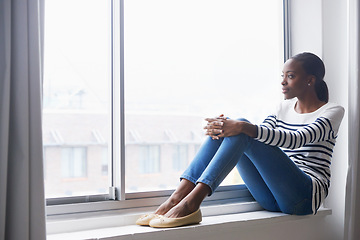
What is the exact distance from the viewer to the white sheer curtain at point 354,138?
88.0 inches

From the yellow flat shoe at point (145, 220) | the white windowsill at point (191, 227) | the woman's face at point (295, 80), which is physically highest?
the woman's face at point (295, 80)

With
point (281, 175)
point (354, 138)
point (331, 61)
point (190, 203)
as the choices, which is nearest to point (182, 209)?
point (190, 203)

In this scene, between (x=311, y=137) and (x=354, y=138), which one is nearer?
(x=311, y=137)

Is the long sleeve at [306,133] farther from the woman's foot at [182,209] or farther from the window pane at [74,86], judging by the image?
the window pane at [74,86]

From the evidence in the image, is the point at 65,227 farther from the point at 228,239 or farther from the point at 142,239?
the point at 228,239

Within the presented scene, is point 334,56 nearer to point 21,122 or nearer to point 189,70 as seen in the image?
point 189,70

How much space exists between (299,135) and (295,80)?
1.14ft

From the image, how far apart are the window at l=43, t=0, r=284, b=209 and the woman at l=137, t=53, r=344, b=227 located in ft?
A: 1.00

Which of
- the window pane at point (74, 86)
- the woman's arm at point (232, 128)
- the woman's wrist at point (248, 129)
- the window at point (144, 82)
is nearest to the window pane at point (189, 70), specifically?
the window at point (144, 82)

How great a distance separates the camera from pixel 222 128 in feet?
6.33

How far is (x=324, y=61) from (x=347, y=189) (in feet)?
2.36

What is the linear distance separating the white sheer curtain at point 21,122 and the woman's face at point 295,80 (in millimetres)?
1268

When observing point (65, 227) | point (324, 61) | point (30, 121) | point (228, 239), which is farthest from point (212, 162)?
point (324, 61)

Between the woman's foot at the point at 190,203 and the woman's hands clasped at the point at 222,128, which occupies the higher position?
the woman's hands clasped at the point at 222,128
